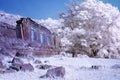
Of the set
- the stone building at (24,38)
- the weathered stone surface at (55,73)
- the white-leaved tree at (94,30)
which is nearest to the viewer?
the weathered stone surface at (55,73)

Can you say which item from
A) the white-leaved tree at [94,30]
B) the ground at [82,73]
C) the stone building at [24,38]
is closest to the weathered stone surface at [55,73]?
the ground at [82,73]

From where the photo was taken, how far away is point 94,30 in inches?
1220

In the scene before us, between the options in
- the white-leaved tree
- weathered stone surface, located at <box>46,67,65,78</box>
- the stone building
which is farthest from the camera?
the white-leaved tree

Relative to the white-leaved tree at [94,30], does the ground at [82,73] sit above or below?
below

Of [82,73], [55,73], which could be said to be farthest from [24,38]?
[55,73]

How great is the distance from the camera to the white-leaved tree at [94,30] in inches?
1187

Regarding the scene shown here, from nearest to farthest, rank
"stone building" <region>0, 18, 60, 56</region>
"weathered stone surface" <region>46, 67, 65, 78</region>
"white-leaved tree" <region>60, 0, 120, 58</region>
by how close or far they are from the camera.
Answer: "weathered stone surface" <region>46, 67, 65, 78</region>
"stone building" <region>0, 18, 60, 56</region>
"white-leaved tree" <region>60, 0, 120, 58</region>

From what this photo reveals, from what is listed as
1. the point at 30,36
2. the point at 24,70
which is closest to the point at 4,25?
the point at 30,36

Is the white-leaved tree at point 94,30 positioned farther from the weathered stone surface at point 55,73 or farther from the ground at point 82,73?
the weathered stone surface at point 55,73

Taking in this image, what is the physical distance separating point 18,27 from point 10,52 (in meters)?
5.05

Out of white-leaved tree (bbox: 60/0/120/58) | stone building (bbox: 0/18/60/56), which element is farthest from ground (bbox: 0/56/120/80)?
white-leaved tree (bbox: 60/0/120/58)

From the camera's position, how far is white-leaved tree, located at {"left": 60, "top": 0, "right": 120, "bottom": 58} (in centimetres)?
3016

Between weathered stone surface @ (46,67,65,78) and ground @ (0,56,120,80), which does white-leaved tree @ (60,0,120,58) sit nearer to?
ground @ (0,56,120,80)

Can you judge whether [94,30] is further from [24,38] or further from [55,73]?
[55,73]
